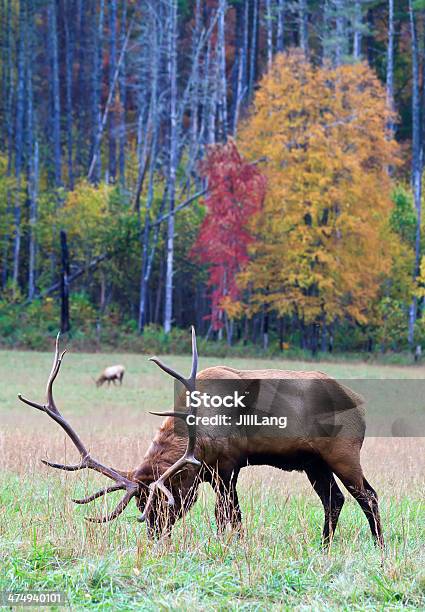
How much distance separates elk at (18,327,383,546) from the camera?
6.11 m

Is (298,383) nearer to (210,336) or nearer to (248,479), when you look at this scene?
(248,479)

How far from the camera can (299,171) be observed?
1190 inches

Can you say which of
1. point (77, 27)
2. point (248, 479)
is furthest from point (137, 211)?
point (248, 479)

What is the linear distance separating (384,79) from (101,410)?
3563cm

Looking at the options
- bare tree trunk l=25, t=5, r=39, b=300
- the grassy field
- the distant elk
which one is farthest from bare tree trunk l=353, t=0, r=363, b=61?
the grassy field

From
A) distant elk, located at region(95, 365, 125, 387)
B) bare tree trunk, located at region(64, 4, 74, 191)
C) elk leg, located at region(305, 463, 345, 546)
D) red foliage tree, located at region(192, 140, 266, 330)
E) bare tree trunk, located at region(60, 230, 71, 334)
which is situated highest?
bare tree trunk, located at region(64, 4, 74, 191)

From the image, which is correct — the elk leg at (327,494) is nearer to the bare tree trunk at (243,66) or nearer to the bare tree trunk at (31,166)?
the bare tree trunk at (31,166)

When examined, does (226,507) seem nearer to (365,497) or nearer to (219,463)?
(219,463)

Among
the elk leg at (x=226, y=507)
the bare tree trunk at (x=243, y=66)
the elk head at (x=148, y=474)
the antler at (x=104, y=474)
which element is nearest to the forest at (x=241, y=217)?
the bare tree trunk at (x=243, y=66)

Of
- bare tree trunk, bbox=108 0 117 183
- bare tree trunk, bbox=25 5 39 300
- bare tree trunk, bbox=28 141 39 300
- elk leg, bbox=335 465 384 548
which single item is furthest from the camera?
bare tree trunk, bbox=108 0 117 183

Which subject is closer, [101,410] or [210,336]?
[101,410]

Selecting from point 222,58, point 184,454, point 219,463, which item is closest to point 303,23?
point 222,58

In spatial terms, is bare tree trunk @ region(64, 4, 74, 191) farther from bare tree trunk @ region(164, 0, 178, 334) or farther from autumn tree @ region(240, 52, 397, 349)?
autumn tree @ region(240, 52, 397, 349)

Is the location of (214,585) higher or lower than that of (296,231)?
lower
